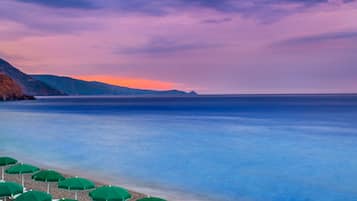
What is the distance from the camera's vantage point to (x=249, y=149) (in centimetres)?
4462

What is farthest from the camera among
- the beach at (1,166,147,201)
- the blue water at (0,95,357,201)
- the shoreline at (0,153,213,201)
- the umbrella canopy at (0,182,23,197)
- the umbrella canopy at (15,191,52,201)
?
the blue water at (0,95,357,201)

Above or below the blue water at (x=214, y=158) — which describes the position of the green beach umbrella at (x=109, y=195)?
above

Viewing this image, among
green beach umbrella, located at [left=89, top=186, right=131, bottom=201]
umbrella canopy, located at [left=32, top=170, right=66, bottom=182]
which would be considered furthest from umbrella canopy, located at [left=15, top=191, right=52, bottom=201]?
umbrella canopy, located at [left=32, top=170, right=66, bottom=182]

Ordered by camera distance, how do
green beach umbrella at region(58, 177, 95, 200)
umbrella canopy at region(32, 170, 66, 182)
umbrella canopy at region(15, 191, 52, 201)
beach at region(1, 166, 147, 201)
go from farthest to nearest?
beach at region(1, 166, 147, 201)
umbrella canopy at region(32, 170, 66, 182)
green beach umbrella at region(58, 177, 95, 200)
umbrella canopy at region(15, 191, 52, 201)

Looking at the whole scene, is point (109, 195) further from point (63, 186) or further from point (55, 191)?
point (55, 191)

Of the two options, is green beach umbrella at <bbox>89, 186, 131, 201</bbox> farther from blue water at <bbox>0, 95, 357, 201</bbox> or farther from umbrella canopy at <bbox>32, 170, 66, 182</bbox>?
blue water at <bbox>0, 95, 357, 201</bbox>

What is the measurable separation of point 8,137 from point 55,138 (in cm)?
663

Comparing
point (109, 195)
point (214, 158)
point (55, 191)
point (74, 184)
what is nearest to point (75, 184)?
point (74, 184)

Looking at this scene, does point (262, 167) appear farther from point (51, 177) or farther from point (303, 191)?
point (51, 177)

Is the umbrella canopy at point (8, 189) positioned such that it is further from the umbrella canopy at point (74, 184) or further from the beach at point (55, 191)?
the beach at point (55, 191)

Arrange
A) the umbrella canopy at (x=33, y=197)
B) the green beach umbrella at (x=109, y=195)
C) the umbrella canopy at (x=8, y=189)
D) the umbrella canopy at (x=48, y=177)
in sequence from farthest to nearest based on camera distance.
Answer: the umbrella canopy at (x=48, y=177) < the umbrella canopy at (x=8, y=189) < the green beach umbrella at (x=109, y=195) < the umbrella canopy at (x=33, y=197)

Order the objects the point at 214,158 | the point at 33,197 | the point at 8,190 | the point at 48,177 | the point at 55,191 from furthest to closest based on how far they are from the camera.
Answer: the point at 214,158, the point at 55,191, the point at 48,177, the point at 8,190, the point at 33,197

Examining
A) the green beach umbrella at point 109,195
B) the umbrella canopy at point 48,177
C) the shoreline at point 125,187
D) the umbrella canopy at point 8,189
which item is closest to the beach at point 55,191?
the shoreline at point 125,187

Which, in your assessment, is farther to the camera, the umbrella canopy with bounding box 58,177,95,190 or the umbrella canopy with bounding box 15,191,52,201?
the umbrella canopy with bounding box 58,177,95,190
